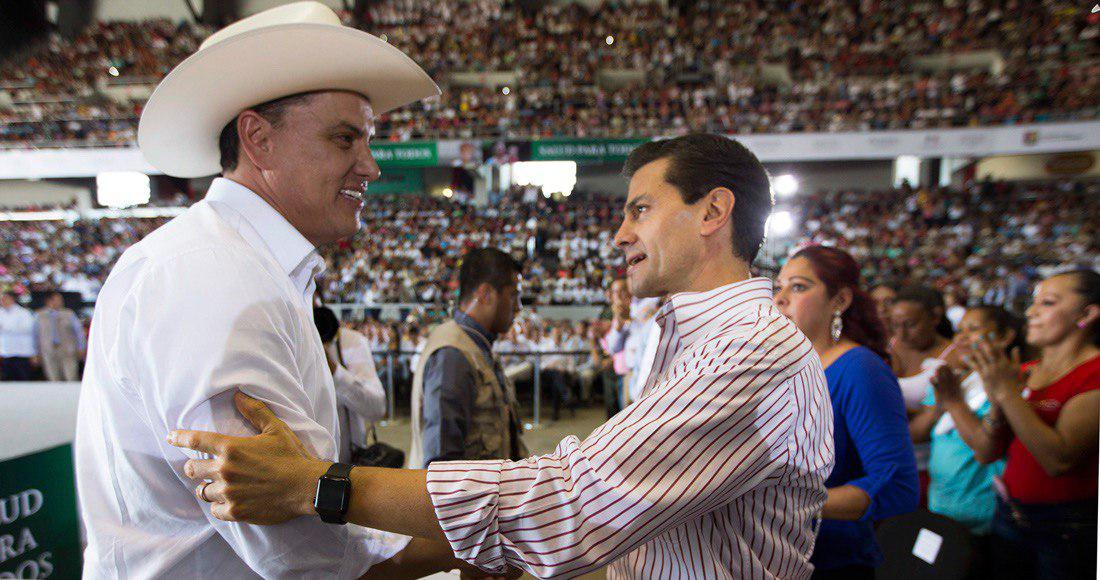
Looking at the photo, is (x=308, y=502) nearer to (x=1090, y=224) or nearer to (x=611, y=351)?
(x=611, y=351)

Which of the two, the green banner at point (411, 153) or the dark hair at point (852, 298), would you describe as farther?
the green banner at point (411, 153)

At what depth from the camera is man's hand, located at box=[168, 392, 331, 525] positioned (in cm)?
87

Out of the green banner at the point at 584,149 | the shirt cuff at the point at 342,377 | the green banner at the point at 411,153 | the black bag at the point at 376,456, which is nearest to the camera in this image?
the black bag at the point at 376,456

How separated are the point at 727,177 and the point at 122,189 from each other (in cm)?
2341

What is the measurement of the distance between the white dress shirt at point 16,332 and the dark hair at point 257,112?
1088 centimetres

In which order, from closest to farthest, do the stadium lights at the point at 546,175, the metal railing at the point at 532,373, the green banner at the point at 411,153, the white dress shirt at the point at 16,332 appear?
the metal railing at the point at 532,373 < the white dress shirt at the point at 16,332 < the green banner at the point at 411,153 < the stadium lights at the point at 546,175

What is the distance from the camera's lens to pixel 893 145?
14.1m

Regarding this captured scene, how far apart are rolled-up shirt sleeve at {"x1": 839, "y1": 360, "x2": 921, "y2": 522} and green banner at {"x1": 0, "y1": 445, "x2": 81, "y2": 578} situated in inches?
111

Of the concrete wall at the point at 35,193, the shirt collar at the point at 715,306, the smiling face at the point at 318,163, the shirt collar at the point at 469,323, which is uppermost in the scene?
the concrete wall at the point at 35,193

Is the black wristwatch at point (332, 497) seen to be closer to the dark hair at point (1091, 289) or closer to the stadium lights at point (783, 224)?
the dark hair at point (1091, 289)

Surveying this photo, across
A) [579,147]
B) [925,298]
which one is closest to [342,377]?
[925,298]

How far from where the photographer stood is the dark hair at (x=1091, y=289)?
2.36m

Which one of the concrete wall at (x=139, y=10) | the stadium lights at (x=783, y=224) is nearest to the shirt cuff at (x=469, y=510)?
the stadium lights at (x=783, y=224)

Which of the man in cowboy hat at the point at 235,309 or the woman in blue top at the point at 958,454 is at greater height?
the man in cowboy hat at the point at 235,309
